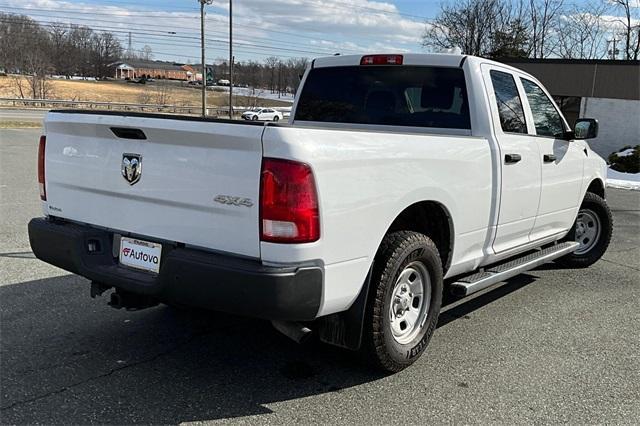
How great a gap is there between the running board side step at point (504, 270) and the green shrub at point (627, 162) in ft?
49.9

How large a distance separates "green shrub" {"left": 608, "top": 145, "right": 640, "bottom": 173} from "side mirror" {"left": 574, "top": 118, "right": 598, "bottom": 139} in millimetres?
15065

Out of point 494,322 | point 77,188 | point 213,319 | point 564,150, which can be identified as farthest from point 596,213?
point 77,188

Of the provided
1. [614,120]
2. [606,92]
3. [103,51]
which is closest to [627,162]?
[614,120]

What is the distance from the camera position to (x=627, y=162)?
1905cm

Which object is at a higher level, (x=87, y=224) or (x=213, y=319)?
(x=87, y=224)

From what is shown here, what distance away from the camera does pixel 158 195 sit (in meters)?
3.15

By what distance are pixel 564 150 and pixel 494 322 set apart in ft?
5.89

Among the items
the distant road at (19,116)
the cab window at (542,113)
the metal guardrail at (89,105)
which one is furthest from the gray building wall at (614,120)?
the metal guardrail at (89,105)

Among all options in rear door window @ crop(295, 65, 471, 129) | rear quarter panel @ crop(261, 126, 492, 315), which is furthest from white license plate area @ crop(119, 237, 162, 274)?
rear door window @ crop(295, 65, 471, 129)

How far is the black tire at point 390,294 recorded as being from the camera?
131 inches

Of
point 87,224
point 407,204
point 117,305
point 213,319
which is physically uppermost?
point 407,204

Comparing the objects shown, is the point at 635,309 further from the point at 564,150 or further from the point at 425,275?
the point at 425,275

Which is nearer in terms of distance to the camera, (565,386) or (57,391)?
(57,391)

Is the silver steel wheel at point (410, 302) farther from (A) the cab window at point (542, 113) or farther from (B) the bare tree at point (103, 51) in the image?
(B) the bare tree at point (103, 51)
